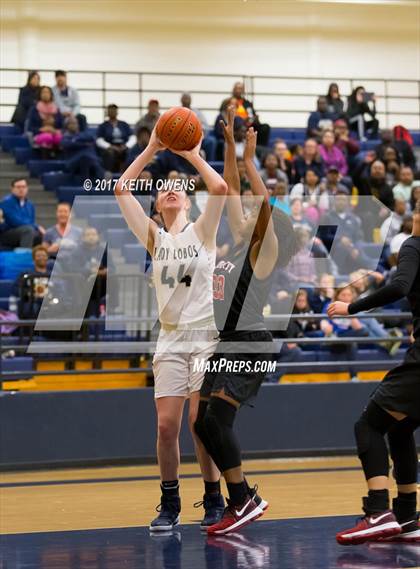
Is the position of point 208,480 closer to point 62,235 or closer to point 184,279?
point 184,279

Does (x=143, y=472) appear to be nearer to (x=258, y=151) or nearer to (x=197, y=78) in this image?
(x=258, y=151)

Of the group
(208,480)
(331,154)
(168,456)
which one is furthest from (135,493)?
(331,154)

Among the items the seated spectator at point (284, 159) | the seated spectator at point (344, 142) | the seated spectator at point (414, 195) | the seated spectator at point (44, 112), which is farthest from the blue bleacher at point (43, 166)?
the seated spectator at point (414, 195)

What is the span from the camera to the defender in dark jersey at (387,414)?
5.70 m

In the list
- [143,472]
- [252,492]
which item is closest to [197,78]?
[143,472]

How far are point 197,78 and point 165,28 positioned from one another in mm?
Result: 982

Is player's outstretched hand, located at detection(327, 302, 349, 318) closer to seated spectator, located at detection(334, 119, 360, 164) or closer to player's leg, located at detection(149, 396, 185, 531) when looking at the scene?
player's leg, located at detection(149, 396, 185, 531)

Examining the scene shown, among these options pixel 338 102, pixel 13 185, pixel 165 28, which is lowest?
pixel 13 185

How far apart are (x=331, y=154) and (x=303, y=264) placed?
3921 mm

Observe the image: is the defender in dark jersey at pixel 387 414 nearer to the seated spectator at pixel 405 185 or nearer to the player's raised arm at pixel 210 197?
the player's raised arm at pixel 210 197

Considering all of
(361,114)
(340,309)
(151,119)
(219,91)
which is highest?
(219,91)

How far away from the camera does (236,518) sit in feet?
20.1

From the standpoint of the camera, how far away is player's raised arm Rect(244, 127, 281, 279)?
6133mm

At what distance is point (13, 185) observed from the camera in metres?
12.8
